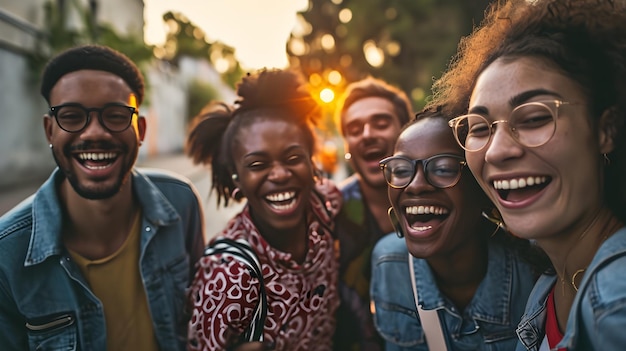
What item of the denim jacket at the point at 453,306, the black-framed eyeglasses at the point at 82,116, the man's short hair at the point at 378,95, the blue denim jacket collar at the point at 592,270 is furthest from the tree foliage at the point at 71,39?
the blue denim jacket collar at the point at 592,270

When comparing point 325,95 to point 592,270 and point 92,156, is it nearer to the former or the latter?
point 92,156

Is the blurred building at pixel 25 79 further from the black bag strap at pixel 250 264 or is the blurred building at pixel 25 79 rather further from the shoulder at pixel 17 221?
the black bag strap at pixel 250 264

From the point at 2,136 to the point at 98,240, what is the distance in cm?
916

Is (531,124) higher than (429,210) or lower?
higher

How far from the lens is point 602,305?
4.38 ft

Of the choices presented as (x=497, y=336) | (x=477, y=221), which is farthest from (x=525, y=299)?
(x=477, y=221)

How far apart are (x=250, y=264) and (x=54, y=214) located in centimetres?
116

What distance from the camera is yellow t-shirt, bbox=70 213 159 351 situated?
8.61ft

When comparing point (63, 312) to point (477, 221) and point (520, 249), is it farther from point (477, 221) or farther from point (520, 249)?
point (520, 249)

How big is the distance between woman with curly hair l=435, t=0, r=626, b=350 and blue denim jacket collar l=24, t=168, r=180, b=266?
1.98 m

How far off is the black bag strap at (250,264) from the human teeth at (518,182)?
118 centimetres

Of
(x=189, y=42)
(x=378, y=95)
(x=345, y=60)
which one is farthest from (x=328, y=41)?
(x=189, y=42)

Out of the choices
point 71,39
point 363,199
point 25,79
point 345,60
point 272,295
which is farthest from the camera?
point 345,60

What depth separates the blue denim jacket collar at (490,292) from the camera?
2.17m
